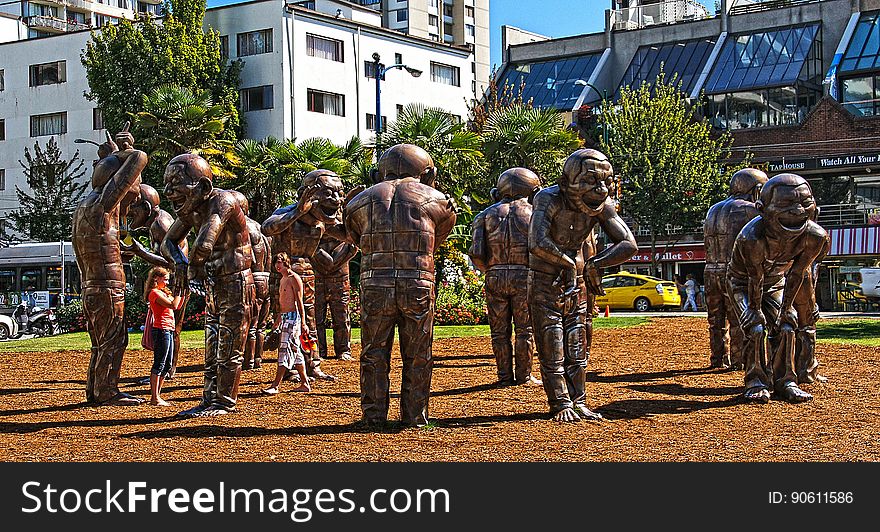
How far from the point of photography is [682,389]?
12.4 metres

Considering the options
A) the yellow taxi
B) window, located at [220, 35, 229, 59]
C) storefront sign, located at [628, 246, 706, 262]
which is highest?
window, located at [220, 35, 229, 59]

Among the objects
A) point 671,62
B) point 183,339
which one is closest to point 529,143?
point 183,339

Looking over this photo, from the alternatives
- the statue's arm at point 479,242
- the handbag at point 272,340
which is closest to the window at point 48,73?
the handbag at point 272,340

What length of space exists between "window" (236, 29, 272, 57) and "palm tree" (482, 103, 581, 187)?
75.4ft

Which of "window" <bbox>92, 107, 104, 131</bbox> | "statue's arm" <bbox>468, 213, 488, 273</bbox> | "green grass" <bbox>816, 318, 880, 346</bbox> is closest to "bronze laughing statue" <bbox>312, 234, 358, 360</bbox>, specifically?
"statue's arm" <bbox>468, 213, 488, 273</bbox>

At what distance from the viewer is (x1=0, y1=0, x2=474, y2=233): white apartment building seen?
53.4 m

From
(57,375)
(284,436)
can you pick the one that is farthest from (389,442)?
(57,375)

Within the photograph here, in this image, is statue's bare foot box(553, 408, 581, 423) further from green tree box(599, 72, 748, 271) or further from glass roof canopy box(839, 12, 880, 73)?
glass roof canopy box(839, 12, 880, 73)

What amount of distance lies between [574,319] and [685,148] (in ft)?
132

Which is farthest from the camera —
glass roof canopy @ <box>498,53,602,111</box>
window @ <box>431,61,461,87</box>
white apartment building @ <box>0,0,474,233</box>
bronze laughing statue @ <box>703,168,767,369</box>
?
glass roof canopy @ <box>498,53,602,111</box>

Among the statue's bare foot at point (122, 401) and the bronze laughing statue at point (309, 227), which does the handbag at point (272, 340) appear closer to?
the bronze laughing statue at point (309, 227)

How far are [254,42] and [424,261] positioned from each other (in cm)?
4670

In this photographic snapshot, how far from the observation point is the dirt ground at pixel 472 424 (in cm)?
823
